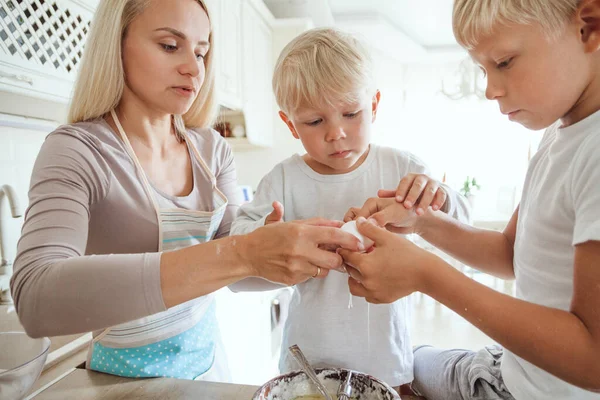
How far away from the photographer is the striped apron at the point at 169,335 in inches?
35.0

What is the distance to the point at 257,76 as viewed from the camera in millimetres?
2844

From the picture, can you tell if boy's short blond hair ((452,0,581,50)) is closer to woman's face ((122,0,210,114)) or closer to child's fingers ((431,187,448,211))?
child's fingers ((431,187,448,211))

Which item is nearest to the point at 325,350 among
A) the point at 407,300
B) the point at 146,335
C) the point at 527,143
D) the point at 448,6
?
the point at 407,300

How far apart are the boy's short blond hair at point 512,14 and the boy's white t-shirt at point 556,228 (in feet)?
0.50

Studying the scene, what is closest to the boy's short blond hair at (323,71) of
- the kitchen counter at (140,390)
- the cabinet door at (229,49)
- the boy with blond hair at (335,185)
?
the boy with blond hair at (335,185)

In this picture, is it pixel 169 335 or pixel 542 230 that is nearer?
pixel 542 230

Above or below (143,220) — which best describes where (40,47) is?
above

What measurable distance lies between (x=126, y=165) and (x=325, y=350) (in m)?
0.63

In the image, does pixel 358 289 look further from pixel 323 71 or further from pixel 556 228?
pixel 323 71

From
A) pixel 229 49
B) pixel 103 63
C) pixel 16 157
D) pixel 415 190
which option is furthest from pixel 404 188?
pixel 229 49

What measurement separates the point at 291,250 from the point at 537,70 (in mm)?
476

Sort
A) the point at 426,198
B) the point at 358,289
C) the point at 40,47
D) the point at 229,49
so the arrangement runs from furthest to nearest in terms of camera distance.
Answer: the point at 229,49, the point at 40,47, the point at 426,198, the point at 358,289

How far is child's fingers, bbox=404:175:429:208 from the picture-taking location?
2.56 ft

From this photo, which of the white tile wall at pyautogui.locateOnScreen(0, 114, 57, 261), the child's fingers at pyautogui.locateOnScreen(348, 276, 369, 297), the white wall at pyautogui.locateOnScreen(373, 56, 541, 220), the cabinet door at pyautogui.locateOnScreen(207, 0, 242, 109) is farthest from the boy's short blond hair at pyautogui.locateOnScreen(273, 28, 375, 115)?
the white wall at pyautogui.locateOnScreen(373, 56, 541, 220)
